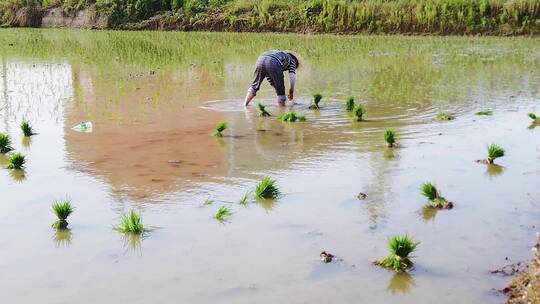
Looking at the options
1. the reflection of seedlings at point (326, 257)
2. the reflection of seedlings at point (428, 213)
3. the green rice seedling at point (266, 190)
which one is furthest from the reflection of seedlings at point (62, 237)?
the reflection of seedlings at point (428, 213)

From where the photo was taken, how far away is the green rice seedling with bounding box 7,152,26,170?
22.2 ft

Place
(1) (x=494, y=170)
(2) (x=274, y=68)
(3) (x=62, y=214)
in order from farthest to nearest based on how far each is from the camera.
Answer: (2) (x=274, y=68), (1) (x=494, y=170), (3) (x=62, y=214)

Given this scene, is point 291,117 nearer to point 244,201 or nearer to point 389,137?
point 389,137

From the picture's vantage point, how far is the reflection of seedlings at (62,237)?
4.88 metres

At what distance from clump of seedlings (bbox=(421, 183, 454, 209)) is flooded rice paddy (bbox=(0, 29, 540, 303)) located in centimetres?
9

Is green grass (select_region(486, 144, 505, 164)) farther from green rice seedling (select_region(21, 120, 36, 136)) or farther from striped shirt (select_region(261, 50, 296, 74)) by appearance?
green rice seedling (select_region(21, 120, 36, 136))

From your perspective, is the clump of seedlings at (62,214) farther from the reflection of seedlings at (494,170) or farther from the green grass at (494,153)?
the green grass at (494,153)

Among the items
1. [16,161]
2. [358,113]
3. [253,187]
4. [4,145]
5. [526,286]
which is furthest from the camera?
[358,113]

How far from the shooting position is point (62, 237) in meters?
4.98

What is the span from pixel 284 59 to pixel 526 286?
7068 millimetres

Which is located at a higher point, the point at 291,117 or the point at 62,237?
the point at 291,117

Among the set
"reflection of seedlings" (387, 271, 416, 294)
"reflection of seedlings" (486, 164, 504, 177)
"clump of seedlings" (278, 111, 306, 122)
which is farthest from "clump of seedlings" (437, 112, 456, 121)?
"reflection of seedlings" (387, 271, 416, 294)

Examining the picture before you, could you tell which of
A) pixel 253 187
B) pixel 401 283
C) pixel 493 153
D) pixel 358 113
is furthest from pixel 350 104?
pixel 401 283

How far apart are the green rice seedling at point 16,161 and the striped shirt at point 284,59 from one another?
4469 millimetres
